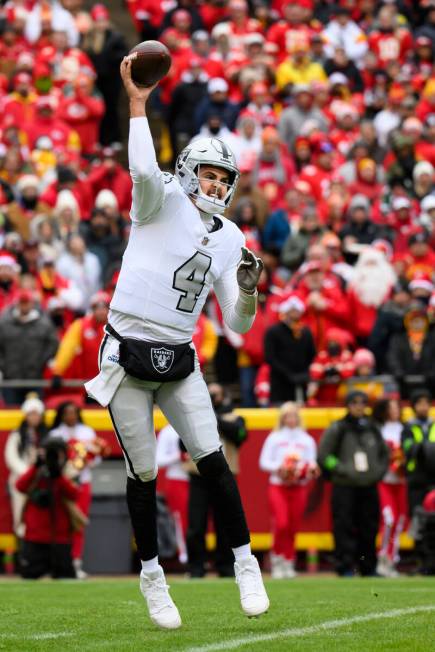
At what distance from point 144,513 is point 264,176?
11519 mm

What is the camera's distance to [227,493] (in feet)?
22.6

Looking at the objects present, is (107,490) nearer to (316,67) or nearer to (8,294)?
(8,294)

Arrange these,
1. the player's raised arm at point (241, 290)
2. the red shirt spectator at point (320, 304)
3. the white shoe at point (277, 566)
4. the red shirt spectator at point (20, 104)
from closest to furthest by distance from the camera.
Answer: the player's raised arm at point (241, 290) → the white shoe at point (277, 566) → the red shirt spectator at point (320, 304) → the red shirt spectator at point (20, 104)

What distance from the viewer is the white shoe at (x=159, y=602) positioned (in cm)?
684

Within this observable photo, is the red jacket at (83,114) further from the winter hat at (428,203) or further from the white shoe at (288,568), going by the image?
the white shoe at (288,568)

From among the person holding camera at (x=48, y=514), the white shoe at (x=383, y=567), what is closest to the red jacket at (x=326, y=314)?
the white shoe at (x=383, y=567)

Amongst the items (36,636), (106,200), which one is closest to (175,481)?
(106,200)

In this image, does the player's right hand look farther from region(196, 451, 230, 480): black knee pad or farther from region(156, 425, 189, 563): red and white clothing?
region(156, 425, 189, 563): red and white clothing

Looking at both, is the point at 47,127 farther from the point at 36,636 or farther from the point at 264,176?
the point at 36,636

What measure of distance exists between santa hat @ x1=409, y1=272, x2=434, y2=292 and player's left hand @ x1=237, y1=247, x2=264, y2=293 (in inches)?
353

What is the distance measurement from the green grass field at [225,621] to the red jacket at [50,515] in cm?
293

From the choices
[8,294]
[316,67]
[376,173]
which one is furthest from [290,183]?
[8,294]

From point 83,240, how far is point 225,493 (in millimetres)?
9810

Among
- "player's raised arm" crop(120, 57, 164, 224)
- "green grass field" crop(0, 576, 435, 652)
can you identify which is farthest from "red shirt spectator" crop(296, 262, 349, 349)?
"player's raised arm" crop(120, 57, 164, 224)
